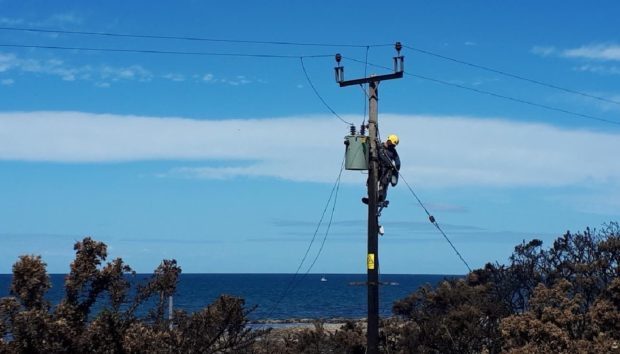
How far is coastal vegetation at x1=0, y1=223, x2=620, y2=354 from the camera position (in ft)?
35.6

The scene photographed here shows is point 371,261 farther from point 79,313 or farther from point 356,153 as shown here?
point 79,313

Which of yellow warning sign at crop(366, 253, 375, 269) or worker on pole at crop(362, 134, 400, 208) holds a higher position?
worker on pole at crop(362, 134, 400, 208)

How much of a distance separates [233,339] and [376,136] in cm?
484

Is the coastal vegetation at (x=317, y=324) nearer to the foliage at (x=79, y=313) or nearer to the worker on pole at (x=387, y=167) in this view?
the foliage at (x=79, y=313)

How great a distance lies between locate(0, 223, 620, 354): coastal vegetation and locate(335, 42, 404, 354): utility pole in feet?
8.22

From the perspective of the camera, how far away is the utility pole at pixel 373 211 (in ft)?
44.3

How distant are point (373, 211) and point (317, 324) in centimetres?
1356

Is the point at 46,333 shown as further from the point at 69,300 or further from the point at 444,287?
the point at 444,287

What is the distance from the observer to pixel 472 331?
2433cm

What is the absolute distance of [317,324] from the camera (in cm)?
2647

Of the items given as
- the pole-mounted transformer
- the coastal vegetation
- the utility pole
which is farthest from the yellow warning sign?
the coastal vegetation

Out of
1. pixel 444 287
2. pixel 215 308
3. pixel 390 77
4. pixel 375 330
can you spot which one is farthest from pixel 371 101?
pixel 444 287

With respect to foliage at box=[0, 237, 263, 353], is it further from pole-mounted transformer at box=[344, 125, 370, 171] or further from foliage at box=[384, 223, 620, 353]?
foliage at box=[384, 223, 620, 353]

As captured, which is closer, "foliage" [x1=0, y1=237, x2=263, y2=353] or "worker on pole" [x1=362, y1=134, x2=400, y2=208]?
"foliage" [x1=0, y1=237, x2=263, y2=353]
